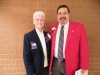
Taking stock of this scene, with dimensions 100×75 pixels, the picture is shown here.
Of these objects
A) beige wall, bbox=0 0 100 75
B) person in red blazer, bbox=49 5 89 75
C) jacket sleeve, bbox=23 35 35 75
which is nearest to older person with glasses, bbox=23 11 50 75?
jacket sleeve, bbox=23 35 35 75

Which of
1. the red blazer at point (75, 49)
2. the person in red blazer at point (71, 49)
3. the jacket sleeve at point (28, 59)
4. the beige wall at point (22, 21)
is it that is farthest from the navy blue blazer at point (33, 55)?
the beige wall at point (22, 21)

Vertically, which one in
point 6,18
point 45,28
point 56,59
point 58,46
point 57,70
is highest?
point 6,18

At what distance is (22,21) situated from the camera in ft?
8.94

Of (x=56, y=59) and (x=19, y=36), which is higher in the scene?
(x=19, y=36)

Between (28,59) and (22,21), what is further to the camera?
(22,21)

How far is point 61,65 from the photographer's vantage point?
2285 millimetres

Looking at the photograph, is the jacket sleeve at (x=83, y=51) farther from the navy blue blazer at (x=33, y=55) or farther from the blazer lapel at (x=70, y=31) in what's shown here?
the navy blue blazer at (x=33, y=55)

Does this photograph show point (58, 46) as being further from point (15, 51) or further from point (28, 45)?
point (15, 51)

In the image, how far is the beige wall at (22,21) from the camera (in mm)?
2701

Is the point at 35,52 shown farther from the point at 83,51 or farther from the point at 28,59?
the point at 83,51

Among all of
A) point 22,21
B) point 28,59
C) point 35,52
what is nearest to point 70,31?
point 35,52

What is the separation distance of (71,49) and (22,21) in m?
1.08

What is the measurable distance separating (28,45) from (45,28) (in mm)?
660

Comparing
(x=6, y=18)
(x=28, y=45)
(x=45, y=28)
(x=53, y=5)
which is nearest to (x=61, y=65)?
(x=28, y=45)
